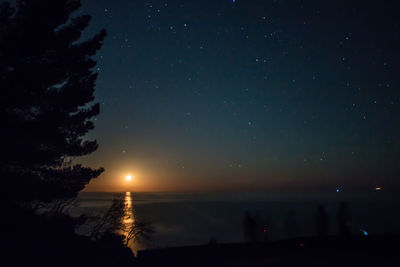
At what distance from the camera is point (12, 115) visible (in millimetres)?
9430

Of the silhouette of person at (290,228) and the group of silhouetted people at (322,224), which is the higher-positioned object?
the group of silhouetted people at (322,224)

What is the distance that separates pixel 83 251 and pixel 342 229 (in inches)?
608

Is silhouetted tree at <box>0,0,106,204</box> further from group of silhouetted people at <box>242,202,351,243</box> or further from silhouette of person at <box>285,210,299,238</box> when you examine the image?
silhouette of person at <box>285,210,299,238</box>

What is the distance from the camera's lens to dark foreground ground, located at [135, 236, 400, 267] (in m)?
12.4

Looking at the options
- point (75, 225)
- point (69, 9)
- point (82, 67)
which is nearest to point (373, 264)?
point (75, 225)

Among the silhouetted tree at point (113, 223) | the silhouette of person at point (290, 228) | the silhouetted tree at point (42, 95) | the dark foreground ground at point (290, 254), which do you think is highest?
the silhouetted tree at point (42, 95)

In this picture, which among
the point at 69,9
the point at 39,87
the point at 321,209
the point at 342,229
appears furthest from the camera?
the point at 321,209

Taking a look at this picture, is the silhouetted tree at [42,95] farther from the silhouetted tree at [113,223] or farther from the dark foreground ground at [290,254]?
the dark foreground ground at [290,254]

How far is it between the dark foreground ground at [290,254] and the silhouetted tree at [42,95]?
18.6 feet

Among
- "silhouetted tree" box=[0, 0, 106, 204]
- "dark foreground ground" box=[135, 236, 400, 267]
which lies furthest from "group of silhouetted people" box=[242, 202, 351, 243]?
"silhouetted tree" box=[0, 0, 106, 204]

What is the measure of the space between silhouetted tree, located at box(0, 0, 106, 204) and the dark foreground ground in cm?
566

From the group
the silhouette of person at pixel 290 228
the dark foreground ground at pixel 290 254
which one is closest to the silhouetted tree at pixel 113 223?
the dark foreground ground at pixel 290 254

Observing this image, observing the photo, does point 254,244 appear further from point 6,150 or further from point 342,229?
point 6,150

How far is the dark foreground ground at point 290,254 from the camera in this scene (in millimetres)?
12406
